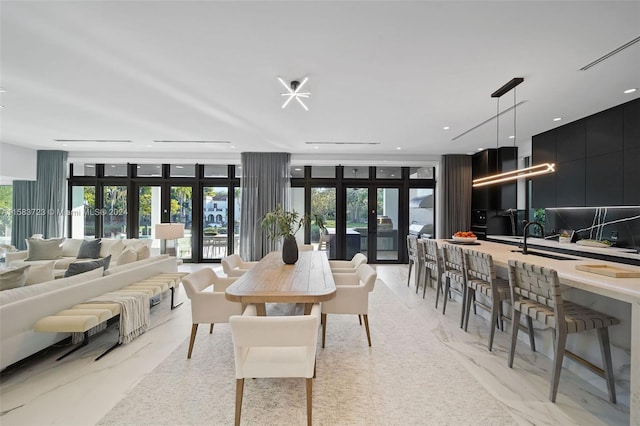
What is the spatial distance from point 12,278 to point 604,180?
6.93 metres

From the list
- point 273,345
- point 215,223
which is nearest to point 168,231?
point 215,223

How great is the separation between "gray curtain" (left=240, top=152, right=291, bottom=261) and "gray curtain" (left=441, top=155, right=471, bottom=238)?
375 cm

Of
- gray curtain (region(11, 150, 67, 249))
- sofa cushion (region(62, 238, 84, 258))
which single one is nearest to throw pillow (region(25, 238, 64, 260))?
sofa cushion (region(62, 238, 84, 258))

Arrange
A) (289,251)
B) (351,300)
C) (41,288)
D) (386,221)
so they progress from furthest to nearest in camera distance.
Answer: (386,221) < (289,251) < (351,300) < (41,288)

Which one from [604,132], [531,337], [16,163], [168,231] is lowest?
[531,337]

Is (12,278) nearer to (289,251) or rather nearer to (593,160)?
(289,251)

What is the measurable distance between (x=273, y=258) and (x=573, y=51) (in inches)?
145

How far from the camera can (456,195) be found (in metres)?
6.64

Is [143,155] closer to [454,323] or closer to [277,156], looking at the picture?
[277,156]

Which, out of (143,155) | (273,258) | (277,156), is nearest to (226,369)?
(273,258)

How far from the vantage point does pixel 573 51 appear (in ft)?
8.02

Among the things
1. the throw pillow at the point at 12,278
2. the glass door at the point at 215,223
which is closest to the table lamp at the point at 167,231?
the glass door at the point at 215,223

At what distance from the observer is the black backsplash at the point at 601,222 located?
152 inches

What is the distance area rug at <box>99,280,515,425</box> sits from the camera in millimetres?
1795
